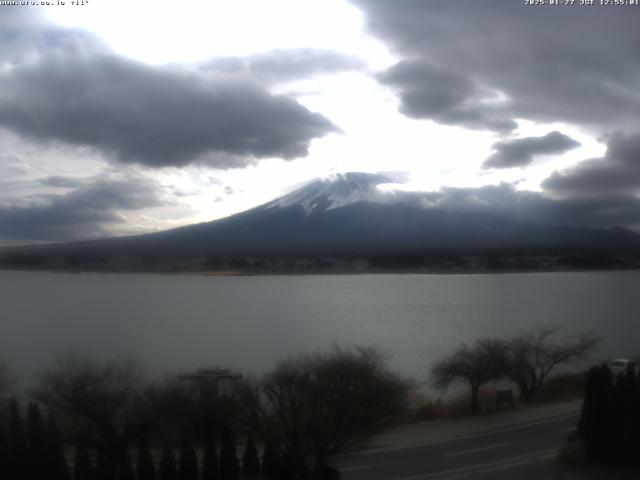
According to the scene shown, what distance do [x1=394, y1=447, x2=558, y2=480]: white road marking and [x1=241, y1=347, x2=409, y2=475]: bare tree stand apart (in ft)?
2.51

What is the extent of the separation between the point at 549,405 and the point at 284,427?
442 centimetres

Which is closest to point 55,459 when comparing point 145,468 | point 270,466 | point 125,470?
point 125,470

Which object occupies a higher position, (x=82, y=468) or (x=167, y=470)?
(x=82, y=468)

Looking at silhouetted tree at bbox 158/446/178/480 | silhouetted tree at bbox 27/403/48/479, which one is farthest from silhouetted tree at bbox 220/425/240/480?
silhouetted tree at bbox 27/403/48/479

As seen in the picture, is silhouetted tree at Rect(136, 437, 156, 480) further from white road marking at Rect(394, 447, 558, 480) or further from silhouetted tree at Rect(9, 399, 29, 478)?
white road marking at Rect(394, 447, 558, 480)

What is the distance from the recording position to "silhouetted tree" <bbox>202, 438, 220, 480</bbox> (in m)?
5.25

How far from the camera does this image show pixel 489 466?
19.8 ft

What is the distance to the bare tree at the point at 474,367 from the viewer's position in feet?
32.0

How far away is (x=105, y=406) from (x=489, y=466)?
366cm

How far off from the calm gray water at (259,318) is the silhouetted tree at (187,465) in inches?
213

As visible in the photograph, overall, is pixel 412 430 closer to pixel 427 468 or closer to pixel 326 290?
pixel 427 468

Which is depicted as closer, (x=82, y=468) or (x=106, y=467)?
(x=82, y=468)

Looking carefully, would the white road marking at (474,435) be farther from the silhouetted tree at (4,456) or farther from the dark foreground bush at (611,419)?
the silhouetted tree at (4,456)

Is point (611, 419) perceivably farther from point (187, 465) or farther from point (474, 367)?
point (187, 465)
